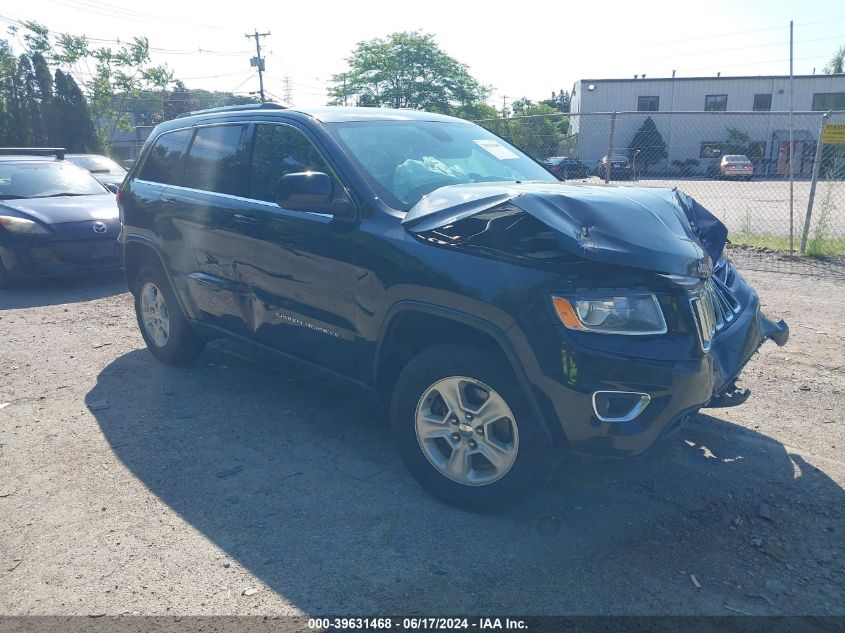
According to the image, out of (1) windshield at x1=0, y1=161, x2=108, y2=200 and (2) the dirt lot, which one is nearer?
(2) the dirt lot

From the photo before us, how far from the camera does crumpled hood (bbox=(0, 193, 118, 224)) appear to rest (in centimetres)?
859

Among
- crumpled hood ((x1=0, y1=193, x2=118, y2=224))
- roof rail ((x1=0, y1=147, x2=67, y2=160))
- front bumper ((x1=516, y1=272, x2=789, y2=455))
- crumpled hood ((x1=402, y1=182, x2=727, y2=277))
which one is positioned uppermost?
roof rail ((x1=0, y1=147, x2=67, y2=160))

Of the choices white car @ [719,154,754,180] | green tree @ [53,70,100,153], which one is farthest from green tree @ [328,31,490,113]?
white car @ [719,154,754,180]

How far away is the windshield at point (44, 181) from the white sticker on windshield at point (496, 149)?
276 inches

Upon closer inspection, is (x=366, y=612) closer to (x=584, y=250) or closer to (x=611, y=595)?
(x=611, y=595)

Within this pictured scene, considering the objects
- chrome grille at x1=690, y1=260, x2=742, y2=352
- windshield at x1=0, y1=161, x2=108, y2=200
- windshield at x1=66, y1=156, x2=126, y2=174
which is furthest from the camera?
windshield at x1=66, y1=156, x2=126, y2=174

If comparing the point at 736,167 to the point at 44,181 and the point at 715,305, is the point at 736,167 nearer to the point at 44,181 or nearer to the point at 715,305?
the point at 44,181

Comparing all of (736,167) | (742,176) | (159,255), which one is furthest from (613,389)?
(736,167)

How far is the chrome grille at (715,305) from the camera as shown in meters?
2.97

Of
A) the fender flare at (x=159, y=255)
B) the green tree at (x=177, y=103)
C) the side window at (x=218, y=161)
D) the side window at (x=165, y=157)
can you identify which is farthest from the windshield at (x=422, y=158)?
the green tree at (x=177, y=103)

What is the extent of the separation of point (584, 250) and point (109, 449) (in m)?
3.09

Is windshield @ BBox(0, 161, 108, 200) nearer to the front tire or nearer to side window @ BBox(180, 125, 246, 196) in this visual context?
side window @ BBox(180, 125, 246, 196)

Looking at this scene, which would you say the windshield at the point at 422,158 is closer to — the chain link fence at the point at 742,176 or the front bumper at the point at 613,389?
the front bumper at the point at 613,389

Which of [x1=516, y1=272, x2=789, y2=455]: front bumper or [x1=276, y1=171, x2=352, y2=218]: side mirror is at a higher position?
A: [x1=276, y1=171, x2=352, y2=218]: side mirror
